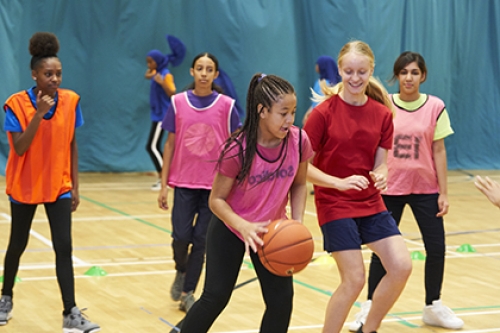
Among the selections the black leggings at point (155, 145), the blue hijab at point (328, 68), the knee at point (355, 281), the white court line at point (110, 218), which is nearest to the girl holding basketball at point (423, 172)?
the knee at point (355, 281)

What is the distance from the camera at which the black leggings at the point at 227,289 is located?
3359 millimetres

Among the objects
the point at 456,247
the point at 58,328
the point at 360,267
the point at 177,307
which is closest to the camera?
the point at 360,267

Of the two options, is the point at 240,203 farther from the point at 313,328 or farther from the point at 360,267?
the point at 313,328

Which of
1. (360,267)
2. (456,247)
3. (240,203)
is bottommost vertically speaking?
(456,247)

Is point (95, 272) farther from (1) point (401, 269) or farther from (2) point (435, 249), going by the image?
(1) point (401, 269)

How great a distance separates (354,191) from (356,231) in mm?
200

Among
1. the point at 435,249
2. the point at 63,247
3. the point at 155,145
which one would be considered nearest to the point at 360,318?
the point at 435,249

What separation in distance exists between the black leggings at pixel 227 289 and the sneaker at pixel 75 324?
1.35m

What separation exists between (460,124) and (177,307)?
1040cm

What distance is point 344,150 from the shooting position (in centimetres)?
391

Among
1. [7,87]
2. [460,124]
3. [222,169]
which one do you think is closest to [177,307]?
[222,169]

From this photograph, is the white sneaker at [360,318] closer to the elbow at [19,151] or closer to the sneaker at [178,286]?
the sneaker at [178,286]

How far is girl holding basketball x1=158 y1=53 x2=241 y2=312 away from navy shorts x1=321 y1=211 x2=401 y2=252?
1.34 metres

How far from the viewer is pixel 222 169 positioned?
11.0ft
